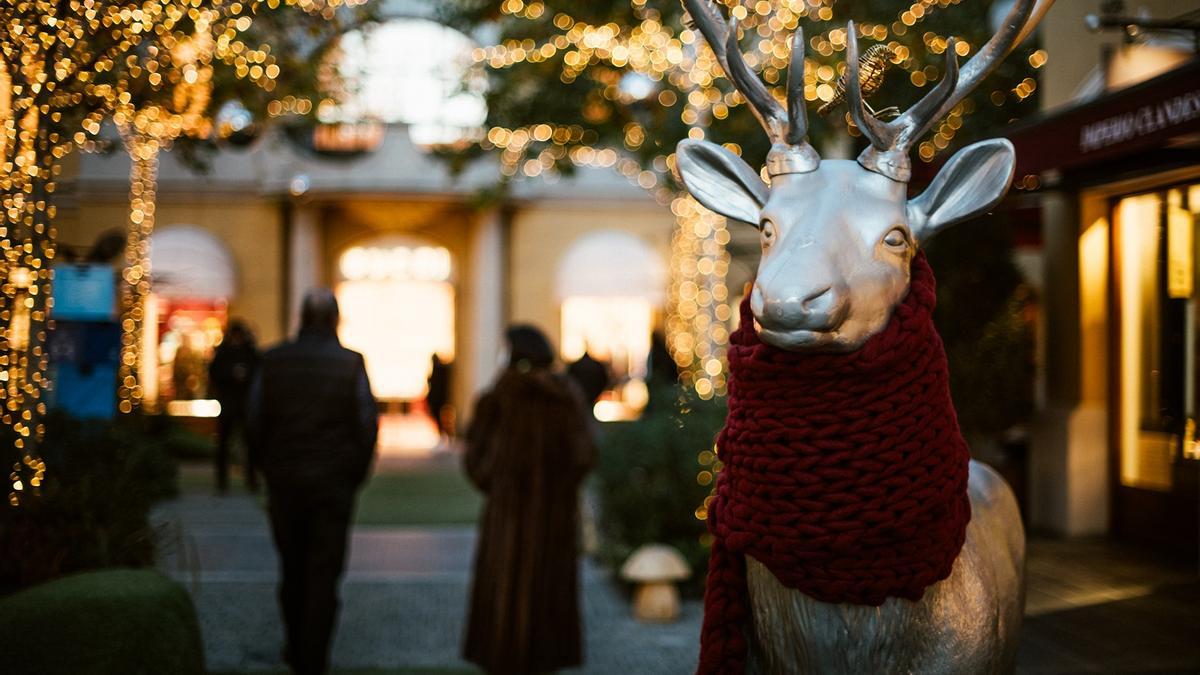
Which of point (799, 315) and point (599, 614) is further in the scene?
point (599, 614)

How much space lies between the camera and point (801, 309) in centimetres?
238

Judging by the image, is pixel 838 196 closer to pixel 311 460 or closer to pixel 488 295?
pixel 311 460

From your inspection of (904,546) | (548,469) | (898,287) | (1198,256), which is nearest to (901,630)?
(904,546)

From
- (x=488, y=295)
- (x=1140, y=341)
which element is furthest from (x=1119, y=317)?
(x=488, y=295)

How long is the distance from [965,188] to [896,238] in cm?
26

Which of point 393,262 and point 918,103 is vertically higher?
point 393,262

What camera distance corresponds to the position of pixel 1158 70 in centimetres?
713

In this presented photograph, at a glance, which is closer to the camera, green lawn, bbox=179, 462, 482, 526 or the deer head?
the deer head

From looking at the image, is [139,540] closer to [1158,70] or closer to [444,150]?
[1158,70]

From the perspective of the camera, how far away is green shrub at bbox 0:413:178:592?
496 centimetres

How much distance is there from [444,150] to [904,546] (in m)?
13.7

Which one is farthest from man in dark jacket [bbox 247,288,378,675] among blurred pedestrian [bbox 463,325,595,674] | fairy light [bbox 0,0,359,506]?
fairy light [bbox 0,0,359,506]

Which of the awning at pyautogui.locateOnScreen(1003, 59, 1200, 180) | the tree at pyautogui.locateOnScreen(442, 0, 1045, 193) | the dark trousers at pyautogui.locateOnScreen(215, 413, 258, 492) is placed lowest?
the dark trousers at pyautogui.locateOnScreen(215, 413, 258, 492)

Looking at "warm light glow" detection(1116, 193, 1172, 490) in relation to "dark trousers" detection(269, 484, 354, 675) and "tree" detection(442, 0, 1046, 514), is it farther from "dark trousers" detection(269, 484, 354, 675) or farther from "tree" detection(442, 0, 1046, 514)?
"dark trousers" detection(269, 484, 354, 675)
